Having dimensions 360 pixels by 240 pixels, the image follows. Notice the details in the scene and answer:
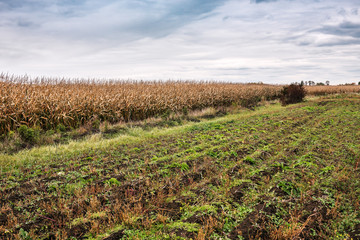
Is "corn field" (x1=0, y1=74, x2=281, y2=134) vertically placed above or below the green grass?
above

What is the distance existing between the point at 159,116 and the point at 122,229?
1206cm

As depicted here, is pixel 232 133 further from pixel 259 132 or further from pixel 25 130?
pixel 25 130

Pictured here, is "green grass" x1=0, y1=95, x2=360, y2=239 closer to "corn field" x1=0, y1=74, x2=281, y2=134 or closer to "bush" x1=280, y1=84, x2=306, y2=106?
"corn field" x1=0, y1=74, x2=281, y2=134

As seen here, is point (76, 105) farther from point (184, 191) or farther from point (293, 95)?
point (293, 95)

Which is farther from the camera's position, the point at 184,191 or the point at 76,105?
the point at 76,105

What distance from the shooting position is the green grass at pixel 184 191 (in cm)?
402

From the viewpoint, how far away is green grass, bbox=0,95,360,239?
402cm

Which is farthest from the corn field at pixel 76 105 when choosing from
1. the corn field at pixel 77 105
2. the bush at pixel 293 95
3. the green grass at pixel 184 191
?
the bush at pixel 293 95

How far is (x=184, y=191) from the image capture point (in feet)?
17.1

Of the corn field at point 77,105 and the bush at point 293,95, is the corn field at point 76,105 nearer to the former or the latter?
the corn field at point 77,105

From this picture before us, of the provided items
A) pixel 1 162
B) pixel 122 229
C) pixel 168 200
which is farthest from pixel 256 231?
pixel 1 162

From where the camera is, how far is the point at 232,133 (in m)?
10.9

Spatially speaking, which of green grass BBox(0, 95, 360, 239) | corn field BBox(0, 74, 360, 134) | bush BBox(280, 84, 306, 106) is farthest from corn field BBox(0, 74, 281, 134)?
bush BBox(280, 84, 306, 106)

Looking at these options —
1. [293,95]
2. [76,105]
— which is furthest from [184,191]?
[293,95]
